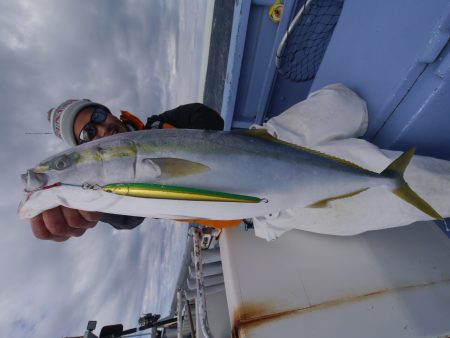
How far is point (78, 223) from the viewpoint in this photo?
1508 mm

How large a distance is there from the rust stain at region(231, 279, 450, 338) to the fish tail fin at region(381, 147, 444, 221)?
0.67 m

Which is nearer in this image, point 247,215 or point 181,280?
point 247,215

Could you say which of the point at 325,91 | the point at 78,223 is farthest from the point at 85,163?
the point at 325,91

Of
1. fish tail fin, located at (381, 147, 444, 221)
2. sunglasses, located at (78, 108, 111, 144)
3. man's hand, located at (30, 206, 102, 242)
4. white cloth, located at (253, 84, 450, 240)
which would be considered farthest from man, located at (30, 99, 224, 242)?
fish tail fin, located at (381, 147, 444, 221)

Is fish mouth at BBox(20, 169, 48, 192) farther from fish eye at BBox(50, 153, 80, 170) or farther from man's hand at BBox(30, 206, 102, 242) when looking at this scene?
man's hand at BBox(30, 206, 102, 242)

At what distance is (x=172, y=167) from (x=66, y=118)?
166 cm

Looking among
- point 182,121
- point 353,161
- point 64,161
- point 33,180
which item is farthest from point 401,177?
point 182,121

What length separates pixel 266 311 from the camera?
1679 mm

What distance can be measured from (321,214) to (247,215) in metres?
0.70

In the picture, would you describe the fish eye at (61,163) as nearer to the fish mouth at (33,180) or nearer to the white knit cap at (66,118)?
the fish mouth at (33,180)

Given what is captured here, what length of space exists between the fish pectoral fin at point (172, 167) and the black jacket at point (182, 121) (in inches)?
42.9

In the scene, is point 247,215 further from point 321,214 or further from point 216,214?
point 321,214

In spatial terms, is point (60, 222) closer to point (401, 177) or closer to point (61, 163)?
point (61, 163)

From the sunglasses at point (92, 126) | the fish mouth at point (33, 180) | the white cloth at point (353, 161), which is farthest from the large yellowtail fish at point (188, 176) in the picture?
the sunglasses at point (92, 126)
